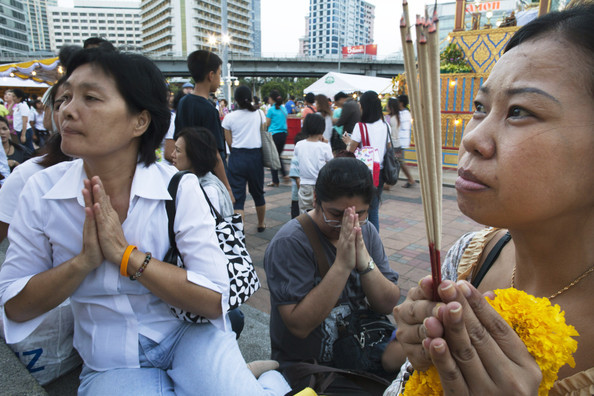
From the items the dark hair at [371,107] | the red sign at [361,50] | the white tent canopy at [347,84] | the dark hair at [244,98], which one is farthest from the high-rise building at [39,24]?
the dark hair at [371,107]

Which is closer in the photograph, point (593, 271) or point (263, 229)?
point (593, 271)

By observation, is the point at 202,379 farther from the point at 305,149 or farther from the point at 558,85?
the point at 305,149

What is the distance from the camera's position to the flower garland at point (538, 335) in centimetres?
68

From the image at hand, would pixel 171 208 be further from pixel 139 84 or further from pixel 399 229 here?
pixel 399 229

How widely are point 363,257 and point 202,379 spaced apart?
3.12ft

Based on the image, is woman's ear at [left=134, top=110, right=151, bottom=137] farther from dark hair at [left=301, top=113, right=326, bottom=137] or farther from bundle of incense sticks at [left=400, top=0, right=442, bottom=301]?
dark hair at [left=301, top=113, right=326, bottom=137]

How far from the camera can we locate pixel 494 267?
43.9 inches

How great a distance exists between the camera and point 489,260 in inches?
44.1

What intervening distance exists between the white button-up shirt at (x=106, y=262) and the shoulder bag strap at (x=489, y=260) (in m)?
0.99

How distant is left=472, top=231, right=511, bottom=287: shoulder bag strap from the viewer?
1.12 metres

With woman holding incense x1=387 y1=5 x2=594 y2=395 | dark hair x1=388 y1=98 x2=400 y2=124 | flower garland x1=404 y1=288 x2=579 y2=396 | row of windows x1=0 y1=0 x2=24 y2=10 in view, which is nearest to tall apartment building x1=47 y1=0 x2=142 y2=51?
row of windows x1=0 y1=0 x2=24 y2=10

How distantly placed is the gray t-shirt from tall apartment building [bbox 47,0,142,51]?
15056 centimetres

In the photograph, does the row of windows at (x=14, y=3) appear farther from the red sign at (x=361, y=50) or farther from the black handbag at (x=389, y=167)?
the black handbag at (x=389, y=167)

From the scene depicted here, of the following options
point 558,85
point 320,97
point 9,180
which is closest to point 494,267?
point 558,85
